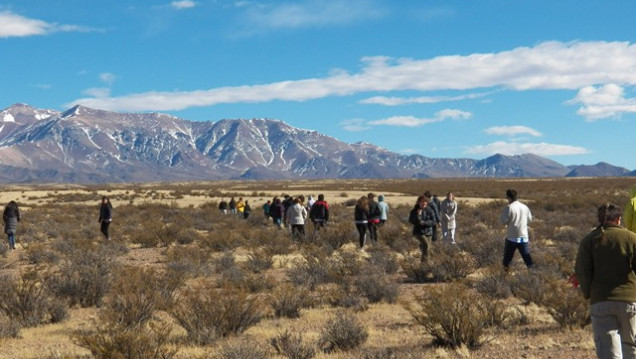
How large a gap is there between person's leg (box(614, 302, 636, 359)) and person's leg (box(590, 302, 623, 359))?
0.05m

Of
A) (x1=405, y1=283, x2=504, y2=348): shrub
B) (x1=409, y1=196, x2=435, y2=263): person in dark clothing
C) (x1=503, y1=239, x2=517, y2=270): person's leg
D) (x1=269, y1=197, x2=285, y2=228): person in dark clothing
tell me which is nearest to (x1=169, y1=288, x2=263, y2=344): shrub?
(x1=405, y1=283, x2=504, y2=348): shrub

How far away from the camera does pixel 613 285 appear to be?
5.48 meters

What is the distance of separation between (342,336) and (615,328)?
3342mm

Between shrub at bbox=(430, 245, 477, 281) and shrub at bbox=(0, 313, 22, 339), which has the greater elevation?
shrub at bbox=(430, 245, 477, 281)

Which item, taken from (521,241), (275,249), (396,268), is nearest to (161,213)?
(275,249)

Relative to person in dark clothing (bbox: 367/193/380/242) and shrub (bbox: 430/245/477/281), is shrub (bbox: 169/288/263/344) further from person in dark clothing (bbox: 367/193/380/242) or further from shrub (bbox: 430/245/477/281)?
person in dark clothing (bbox: 367/193/380/242)

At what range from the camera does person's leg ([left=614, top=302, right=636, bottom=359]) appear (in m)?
5.42

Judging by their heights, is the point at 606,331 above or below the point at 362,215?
below

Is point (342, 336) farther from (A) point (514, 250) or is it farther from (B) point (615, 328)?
(A) point (514, 250)

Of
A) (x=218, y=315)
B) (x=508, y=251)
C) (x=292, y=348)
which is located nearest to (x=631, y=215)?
(x=292, y=348)

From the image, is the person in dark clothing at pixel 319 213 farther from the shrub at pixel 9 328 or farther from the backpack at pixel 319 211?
the shrub at pixel 9 328

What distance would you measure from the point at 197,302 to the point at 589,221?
23.5 meters

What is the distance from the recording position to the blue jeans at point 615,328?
17.8ft

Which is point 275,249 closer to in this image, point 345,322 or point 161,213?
point 345,322
